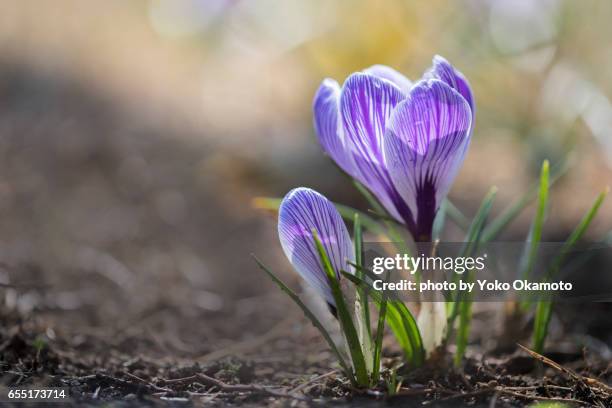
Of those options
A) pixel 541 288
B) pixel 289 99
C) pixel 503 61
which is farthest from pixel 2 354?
pixel 289 99

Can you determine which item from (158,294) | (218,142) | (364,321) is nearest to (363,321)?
(364,321)

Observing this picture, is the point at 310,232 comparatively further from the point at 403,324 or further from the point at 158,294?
the point at 158,294

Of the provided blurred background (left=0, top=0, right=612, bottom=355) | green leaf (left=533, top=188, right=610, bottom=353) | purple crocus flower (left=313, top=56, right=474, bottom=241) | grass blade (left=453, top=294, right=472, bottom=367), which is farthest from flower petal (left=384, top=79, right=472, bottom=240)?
blurred background (left=0, top=0, right=612, bottom=355)

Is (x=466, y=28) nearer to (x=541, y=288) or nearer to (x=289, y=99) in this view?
(x=289, y=99)

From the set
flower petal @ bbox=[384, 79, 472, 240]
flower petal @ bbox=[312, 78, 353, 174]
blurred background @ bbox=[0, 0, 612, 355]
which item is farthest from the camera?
blurred background @ bbox=[0, 0, 612, 355]
